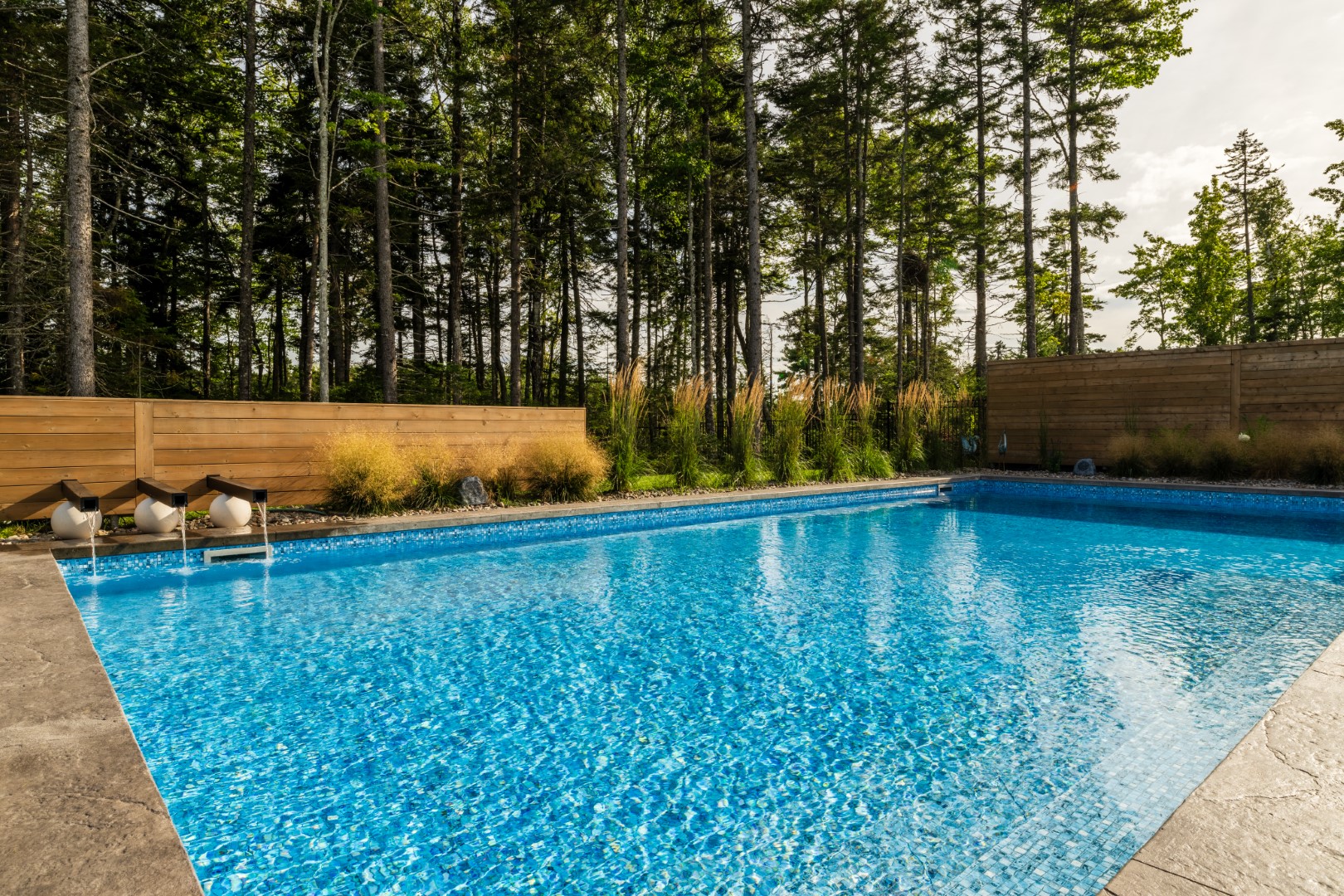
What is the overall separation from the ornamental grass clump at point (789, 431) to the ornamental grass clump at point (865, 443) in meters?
1.20

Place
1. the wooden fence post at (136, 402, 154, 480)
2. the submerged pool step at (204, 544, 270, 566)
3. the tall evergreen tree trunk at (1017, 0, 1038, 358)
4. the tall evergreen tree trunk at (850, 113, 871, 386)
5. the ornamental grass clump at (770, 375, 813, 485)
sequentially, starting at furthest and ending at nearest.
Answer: the tall evergreen tree trunk at (1017, 0, 1038, 358)
the tall evergreen tree trunk at (850, 113, 871, 386)
the ornamental grass clump at (770, 375, 813, 485)
the wooden fence post at (136, 402, 154, 480)
the submerged pool step at (204, 544, 270, 566)

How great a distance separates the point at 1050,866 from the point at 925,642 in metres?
1.61

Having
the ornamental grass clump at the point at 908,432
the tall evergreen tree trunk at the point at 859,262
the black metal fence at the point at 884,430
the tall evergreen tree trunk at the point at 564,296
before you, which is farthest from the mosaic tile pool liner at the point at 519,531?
the tall evergreen tree trunk at the point at 564,296

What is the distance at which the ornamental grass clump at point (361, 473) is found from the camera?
6.02 meters

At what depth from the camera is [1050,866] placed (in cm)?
152

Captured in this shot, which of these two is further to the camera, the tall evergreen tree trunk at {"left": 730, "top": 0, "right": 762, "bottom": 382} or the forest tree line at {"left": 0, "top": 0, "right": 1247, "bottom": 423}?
the tall evergreen tree trunk at {"left": 730, "top": 0, "right": 762, "bottom": 382}

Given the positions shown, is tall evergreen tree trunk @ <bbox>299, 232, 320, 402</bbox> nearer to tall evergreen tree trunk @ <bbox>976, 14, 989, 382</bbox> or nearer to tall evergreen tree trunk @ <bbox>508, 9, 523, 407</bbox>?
tall evergreen tree trunk @ <bbox>508, 9, 523, 407</bbox>

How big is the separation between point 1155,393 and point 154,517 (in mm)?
12510

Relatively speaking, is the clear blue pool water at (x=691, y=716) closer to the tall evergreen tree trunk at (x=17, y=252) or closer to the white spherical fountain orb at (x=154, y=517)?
the white spherical fountain orb at (x=154, y=517)

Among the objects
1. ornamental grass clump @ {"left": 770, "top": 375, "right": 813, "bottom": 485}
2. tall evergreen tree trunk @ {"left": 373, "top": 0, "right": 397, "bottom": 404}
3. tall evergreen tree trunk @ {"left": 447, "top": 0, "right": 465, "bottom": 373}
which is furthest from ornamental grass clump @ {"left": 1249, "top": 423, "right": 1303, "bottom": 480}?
tall evergreen tree trunk @ {"left": 447, "top": 0, "right": 465, "bottom": 373}

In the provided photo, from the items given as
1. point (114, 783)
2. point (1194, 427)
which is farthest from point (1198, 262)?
point (114, 783)

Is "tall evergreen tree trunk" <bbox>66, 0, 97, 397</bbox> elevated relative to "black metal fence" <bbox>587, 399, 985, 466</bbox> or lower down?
elevated

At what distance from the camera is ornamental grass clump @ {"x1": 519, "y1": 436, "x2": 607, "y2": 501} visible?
719 cm

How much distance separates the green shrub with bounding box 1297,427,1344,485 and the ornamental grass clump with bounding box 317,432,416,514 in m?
10.4
